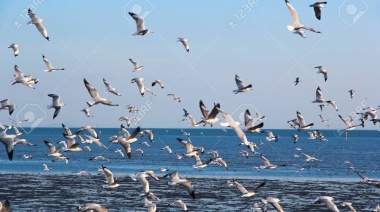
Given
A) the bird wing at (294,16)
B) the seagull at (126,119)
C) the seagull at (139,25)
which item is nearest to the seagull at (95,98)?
the seagull at (139,25)

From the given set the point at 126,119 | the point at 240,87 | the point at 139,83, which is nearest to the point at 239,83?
the point at 240,87

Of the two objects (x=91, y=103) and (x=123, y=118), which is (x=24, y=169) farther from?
(x=91, y=103)

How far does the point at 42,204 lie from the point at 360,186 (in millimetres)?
25581

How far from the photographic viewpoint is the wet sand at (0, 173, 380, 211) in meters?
39.4

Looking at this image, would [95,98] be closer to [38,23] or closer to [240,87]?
[38,23]

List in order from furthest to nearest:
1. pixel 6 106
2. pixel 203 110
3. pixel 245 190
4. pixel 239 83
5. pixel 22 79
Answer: pixel 6 106
pixel 245 190
pixel 22 79
pixel 239 83
pixel 203 110

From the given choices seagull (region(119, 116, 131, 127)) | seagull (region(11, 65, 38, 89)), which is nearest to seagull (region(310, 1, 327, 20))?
seagull (region(11, 65, 38, 89))

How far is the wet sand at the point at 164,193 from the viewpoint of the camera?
39438 mm

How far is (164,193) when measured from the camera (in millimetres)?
45000

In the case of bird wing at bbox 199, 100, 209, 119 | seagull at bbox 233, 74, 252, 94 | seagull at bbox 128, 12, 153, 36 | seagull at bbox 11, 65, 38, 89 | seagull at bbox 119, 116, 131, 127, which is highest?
seagull at bbox 119, 116, 131, 127

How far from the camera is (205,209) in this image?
3841cm

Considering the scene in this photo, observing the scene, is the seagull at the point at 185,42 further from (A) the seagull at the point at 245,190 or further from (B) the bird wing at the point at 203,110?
(B) the bird wing at the point at 203,110

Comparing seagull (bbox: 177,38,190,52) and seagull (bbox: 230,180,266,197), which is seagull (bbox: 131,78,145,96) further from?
seagull (bbox: 230,180,266,197)

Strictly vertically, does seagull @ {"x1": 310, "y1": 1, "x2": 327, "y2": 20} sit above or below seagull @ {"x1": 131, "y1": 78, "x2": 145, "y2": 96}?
below
